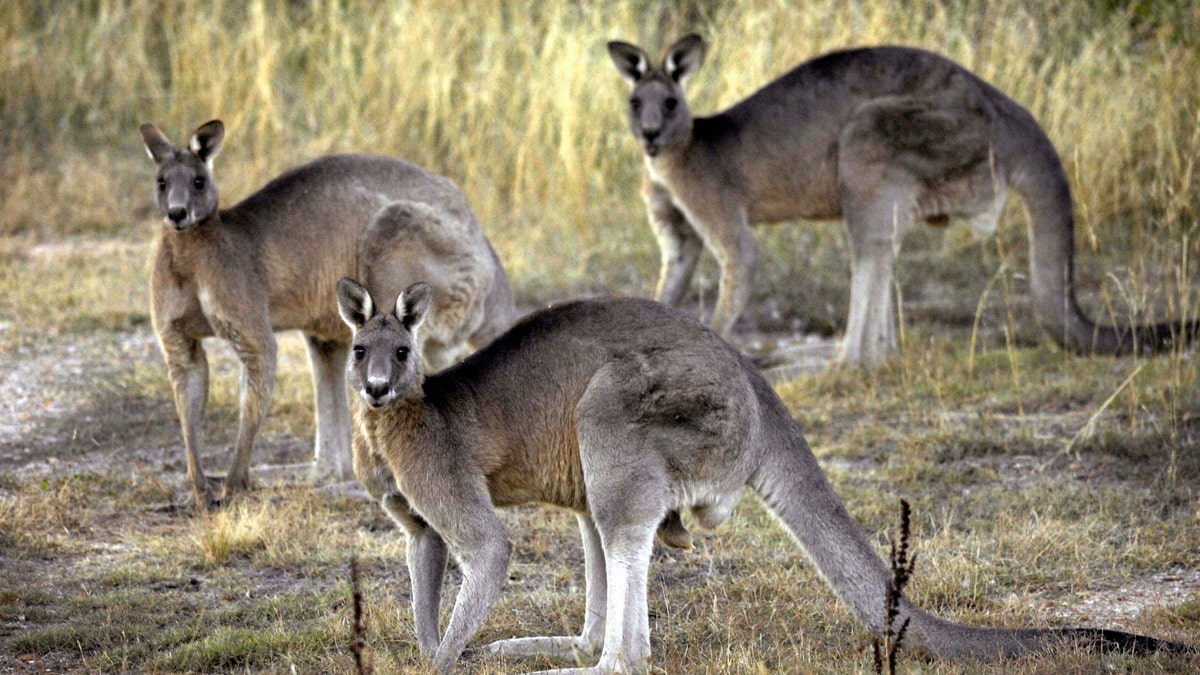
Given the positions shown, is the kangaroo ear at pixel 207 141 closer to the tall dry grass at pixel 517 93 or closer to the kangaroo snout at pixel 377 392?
the kangaroo snout at pixel 377 392

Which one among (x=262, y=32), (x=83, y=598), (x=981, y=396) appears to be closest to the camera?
(x=83, y=598)

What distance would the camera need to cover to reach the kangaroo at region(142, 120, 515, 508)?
583cm

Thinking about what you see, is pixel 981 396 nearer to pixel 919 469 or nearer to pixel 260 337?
pixel 919 469

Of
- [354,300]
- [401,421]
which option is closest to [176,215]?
[354,300]

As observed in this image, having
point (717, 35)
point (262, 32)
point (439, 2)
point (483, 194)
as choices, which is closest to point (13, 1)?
point (262, 32)

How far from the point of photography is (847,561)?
4.05m

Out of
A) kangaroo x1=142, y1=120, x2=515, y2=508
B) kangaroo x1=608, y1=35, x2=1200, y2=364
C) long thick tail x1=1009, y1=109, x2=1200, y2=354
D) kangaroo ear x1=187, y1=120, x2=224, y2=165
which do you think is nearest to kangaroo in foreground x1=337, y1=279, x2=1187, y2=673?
kangaroo x1=142, y1=120, x2=515, y2=508

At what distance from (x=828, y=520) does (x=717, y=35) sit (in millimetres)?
6688

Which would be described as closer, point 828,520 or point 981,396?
point 828,520

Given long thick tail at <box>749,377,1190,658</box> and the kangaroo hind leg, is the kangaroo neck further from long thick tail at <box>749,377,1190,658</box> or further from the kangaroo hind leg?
long thick tail at <box>749,377,1190,658</box>

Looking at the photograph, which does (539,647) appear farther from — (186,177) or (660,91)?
(660,91)

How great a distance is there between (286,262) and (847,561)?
2930mm

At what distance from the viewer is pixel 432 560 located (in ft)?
14.3

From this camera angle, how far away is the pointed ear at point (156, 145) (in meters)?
5.85
